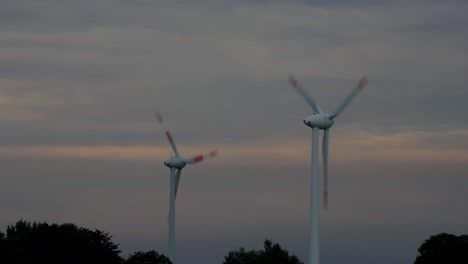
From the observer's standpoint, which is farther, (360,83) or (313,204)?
(313,204)

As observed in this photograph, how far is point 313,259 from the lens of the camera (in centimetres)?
16462

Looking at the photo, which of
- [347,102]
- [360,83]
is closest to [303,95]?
[347,102]

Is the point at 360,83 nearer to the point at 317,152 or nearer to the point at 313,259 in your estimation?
the point at 317,152

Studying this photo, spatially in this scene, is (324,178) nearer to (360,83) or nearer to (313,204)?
(313,204)

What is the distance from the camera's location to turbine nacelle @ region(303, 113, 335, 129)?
161 metres

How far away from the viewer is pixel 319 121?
161125 mm

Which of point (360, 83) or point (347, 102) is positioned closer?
point (360, 83)

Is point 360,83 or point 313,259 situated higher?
point 360,83

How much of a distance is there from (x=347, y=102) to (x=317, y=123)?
4537 millimetres

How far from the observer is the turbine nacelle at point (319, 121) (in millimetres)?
161000

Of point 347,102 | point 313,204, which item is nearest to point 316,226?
point 313,204

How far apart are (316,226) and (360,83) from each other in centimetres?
2015

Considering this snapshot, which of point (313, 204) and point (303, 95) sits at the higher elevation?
point (303, 95)

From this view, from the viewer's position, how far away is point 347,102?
163m
